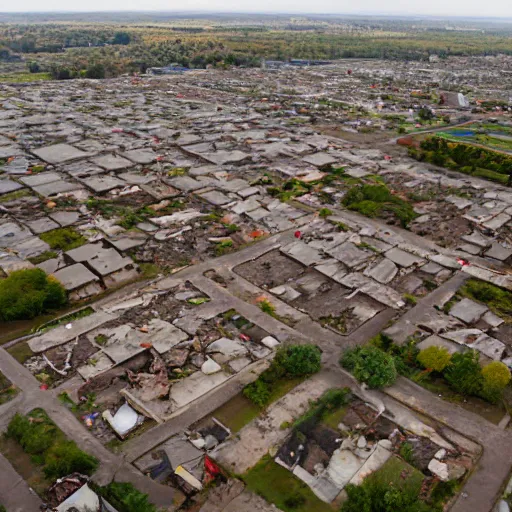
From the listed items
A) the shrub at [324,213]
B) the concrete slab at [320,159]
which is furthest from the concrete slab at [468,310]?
the concrete slab at [320,159]

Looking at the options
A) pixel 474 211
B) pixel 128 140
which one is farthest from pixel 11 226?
pixel 474 211

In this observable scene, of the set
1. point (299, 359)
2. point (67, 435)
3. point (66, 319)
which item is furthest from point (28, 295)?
point (299, 359)

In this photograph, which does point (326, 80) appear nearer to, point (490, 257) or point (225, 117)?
point (225, 117)

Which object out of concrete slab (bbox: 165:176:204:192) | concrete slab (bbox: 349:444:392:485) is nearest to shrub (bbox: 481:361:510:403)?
concrete slab (bbox: 349:444:392:485)

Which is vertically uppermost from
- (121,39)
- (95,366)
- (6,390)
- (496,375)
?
(121,39)

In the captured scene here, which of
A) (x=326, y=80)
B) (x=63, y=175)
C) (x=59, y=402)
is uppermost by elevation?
(x=326, y=80)

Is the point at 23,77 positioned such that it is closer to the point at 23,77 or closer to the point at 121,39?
the point at 23,77
